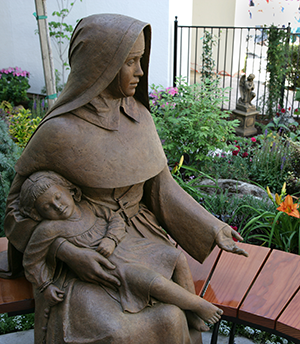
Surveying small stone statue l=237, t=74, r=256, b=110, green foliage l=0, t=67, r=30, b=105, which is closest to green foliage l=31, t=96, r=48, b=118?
green foliage l=0, t=67, r=30, b=105

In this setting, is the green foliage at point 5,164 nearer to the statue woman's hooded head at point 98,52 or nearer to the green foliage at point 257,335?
the statue woman's hooded head at point 98,52

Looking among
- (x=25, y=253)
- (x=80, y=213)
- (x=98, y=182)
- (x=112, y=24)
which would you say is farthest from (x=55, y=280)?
(x=112, y=24)

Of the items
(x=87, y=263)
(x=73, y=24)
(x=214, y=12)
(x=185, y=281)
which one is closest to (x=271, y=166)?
(x=185, y=281)

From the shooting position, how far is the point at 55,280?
5.72 ft

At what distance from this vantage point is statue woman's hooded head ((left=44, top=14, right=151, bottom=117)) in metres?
1.57

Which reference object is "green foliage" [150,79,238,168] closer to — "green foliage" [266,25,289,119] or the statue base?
the statue base

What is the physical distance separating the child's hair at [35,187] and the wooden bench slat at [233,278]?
1.01 m

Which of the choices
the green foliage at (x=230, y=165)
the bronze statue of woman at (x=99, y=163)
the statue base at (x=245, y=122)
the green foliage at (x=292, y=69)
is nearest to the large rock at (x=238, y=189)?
the green foliage at (x=230, y=165)

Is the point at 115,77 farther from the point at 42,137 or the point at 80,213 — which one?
the point at 80,213

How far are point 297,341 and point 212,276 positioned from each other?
1.78ft

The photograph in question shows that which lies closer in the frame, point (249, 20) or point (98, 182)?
point (98, 182)

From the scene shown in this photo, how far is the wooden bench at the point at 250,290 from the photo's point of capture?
6.54 ft

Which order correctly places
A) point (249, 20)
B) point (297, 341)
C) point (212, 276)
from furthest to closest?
point (249, 20) → point (212, 276) → point (297, 341)

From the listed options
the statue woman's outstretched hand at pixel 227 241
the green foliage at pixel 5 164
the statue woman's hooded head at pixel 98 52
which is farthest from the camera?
the green foliage at pixel 5 164
